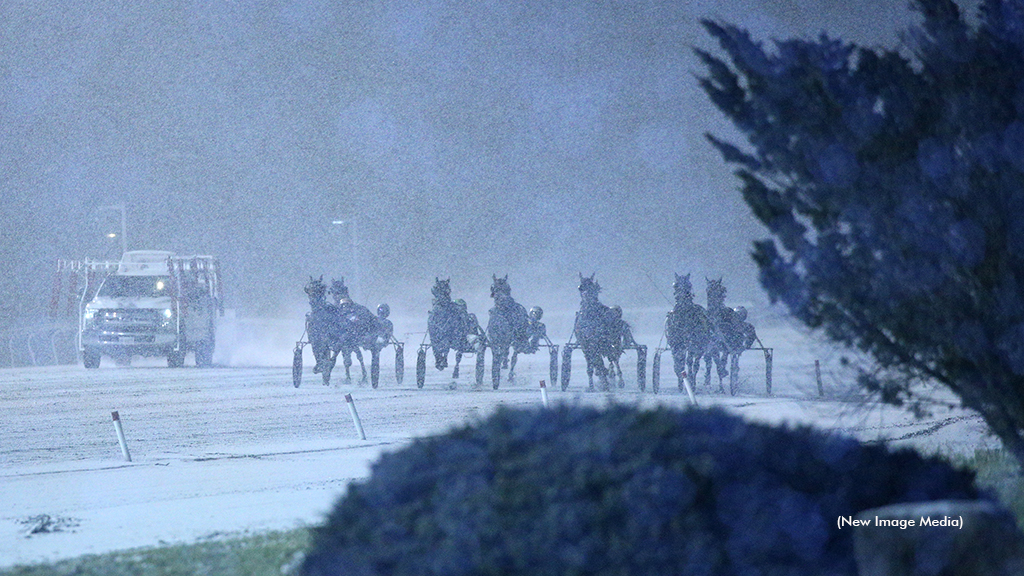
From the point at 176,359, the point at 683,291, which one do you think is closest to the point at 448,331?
the point at 683,291

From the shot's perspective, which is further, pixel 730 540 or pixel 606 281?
pixel 606 281

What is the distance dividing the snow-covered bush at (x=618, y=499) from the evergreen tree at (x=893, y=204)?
6.34 ft

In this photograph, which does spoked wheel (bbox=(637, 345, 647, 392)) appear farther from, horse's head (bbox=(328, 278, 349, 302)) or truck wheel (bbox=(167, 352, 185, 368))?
truck wheel (bbox=(167, 352, 185, 368))

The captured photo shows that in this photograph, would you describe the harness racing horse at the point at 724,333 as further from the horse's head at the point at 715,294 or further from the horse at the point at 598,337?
the horse at the point at 598,337

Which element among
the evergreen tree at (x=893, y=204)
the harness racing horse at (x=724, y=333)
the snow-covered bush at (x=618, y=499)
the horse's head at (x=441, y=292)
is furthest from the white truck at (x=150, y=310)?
the snow-covered bush at (x=618, y=499)

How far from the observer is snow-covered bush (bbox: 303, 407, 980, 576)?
12.3 feet

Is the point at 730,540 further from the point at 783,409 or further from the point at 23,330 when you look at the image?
the point at 23,330

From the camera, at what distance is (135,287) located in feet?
117

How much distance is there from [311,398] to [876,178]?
16.9 meters

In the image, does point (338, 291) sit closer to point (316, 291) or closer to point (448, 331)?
point (316, 291)

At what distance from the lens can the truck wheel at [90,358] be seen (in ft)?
118

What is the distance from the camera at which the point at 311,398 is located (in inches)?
867

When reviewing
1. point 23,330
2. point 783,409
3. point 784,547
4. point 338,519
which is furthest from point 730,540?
point 23,330

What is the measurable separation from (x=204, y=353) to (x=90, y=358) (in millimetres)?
3190
